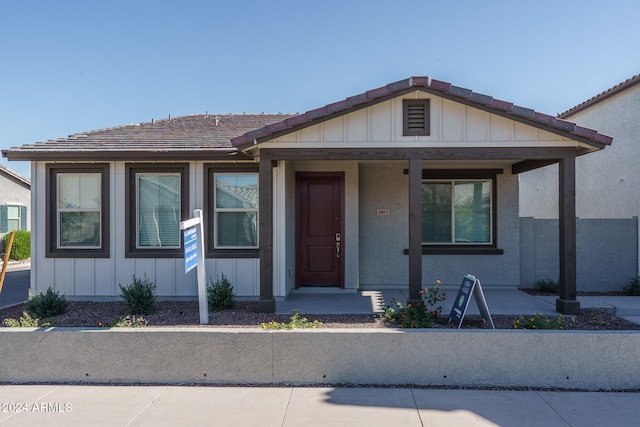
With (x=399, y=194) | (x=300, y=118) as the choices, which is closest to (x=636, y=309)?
(x=399, y=194)

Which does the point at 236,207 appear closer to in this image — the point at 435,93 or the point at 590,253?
the point at 435,93

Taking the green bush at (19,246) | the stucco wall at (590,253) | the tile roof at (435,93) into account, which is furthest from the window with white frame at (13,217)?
the stucco wall at (590,253)

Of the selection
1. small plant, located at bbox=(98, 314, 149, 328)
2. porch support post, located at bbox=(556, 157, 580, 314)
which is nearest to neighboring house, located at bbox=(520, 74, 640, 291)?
porch support post, located at bbox=(556, 157, 580, 314)

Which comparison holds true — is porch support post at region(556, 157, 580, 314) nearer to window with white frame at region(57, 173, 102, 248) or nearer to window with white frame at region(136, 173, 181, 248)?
window with white frame at region(136, 173, 181, 248)

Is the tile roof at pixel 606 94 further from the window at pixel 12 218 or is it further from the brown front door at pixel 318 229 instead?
the window at pixel 12 218

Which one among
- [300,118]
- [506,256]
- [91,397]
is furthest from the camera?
[506,256]

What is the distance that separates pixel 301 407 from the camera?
4.51 m

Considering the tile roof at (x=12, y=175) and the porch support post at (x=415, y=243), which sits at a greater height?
the tile roof at (x=12, y=175)

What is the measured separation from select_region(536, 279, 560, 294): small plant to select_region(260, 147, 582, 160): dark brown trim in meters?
3.33

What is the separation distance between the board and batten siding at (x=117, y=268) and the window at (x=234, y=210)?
238 mm

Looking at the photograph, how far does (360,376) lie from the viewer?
5.09 meters

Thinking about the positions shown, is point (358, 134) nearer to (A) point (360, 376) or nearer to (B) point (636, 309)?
(A) point (360, 376)

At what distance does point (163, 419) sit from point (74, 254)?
16.4ft

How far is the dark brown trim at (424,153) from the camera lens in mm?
6648
